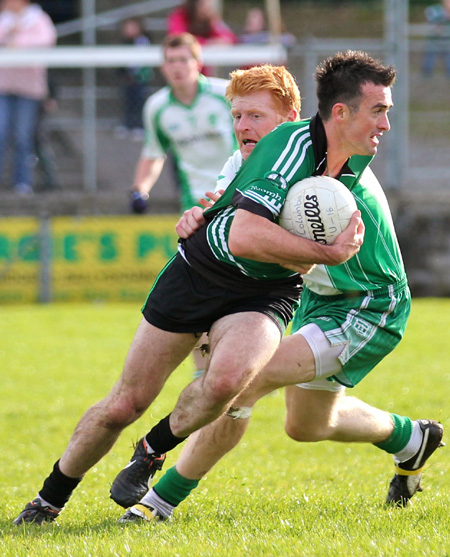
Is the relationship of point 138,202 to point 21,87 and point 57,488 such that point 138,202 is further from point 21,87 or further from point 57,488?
point 21,87

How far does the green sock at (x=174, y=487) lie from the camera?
15.3 ft

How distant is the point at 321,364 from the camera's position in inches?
182

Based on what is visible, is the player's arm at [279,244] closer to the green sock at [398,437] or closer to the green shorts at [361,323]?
the green shorts at [361,323]

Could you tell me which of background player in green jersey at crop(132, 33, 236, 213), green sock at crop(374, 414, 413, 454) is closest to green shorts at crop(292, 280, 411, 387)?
green sock at crop(374, 414, 413, 454)

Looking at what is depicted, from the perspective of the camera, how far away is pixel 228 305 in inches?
177

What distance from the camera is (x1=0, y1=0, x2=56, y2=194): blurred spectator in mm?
13875

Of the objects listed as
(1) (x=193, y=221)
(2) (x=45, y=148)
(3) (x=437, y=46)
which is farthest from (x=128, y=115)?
(1) (x=193, y=221)

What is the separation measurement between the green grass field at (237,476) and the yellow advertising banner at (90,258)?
2.45 metres

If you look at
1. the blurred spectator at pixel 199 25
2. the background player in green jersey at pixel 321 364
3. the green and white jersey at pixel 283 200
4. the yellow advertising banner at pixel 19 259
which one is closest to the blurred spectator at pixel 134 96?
the blurred spectator at pixel 199 25

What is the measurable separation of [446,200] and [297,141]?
10.7m

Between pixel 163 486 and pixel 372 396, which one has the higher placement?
pixel 163 486

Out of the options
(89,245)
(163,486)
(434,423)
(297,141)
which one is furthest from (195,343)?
(89,245)

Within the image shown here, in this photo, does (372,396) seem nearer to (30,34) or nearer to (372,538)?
(372,538)

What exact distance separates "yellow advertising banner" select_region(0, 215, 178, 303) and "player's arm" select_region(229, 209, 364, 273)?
10.1 metres
